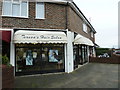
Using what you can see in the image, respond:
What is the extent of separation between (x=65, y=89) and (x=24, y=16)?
7391 millimetres

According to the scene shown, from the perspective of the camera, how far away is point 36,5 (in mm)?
12477

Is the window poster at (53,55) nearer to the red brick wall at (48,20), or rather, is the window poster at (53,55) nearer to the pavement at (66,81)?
the pavement at (66,81)

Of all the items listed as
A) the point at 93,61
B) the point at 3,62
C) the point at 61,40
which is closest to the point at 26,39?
the point at 61,40

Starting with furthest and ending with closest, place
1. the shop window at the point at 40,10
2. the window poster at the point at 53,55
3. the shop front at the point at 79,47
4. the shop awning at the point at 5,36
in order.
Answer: the shop front at the point at 79,47
the window poster at the point at 53,55
the shop window at the point at 40,10
the shop awning at the point at 5,36

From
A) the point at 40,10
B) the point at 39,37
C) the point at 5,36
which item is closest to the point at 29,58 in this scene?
the point at 39,37

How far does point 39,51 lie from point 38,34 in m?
1.66

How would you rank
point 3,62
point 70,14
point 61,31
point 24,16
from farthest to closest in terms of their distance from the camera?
point 70,14 → point 61,31 → point 24,16 → point 3,62

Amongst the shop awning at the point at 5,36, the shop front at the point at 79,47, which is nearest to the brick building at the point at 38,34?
the shop awning at the point at 5,36

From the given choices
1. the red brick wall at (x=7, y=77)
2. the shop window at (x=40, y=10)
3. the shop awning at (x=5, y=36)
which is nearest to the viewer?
the red brick wall at (x=7, y=77)

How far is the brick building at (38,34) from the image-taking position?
11453 mm

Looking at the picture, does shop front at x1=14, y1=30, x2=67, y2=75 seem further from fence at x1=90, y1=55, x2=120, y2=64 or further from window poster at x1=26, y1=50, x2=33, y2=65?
fence at x1=90, y1=55, x2=120, y2=64

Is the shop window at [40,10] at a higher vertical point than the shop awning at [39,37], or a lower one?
higher

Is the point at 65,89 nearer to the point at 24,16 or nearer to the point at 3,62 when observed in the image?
the point at 3,62

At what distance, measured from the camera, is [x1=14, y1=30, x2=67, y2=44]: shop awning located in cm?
1102
